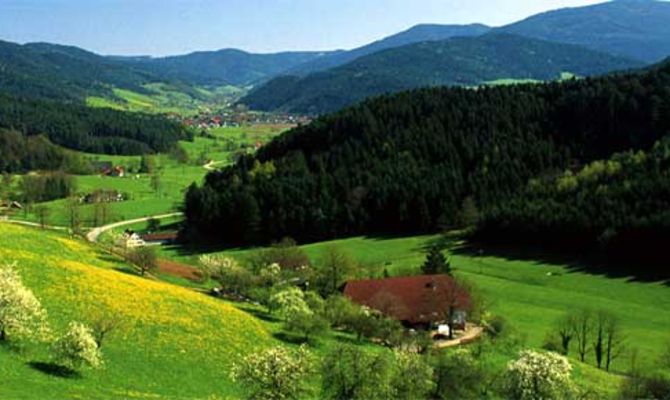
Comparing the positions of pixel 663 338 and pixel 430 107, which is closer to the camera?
pixel 663 338

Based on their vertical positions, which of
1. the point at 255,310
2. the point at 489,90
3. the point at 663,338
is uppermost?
the point at 489,90

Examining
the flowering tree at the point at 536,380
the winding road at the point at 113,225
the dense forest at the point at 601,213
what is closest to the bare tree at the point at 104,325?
the flowering tree at the point at 536,380

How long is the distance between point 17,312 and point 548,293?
67.2 meters

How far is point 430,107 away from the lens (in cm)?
19488

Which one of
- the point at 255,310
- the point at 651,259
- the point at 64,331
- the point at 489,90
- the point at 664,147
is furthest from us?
the point at 489,90

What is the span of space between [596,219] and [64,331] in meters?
91.3

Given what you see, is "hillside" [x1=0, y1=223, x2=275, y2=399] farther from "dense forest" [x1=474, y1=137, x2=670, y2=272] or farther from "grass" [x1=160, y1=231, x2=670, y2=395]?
"dense forest" [x1=474, y1=137, x2=670, y2=272]

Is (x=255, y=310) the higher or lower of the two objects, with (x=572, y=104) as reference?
lower

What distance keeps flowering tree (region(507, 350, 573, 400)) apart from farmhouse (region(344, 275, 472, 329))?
3040 cm

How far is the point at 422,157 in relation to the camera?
6821 inches

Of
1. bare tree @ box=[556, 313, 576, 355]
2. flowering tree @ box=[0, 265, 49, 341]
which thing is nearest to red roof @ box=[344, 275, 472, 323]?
bare tree @ box=[556, 313, 576, 355]

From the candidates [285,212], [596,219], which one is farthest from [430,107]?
[596,219]

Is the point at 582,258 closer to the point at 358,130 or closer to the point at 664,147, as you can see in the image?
the point at 664,147

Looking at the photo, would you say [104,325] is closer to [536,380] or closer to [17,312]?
[17,312]
